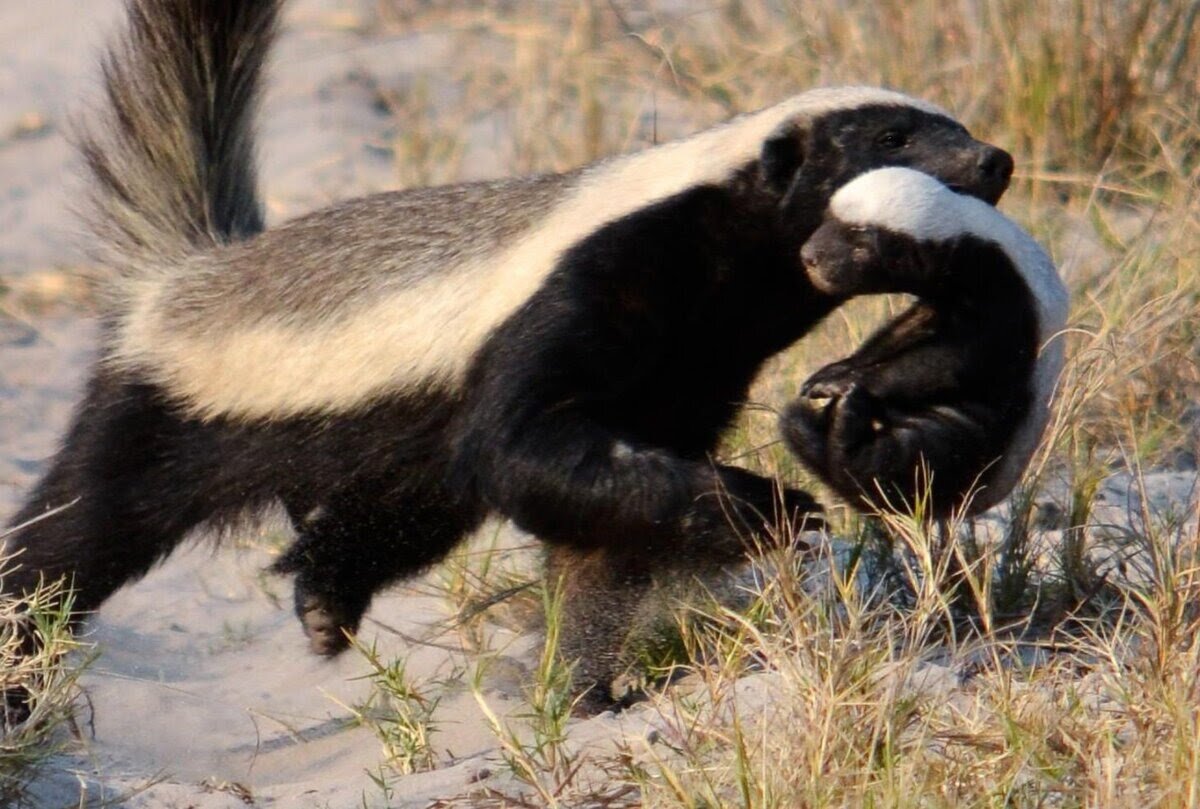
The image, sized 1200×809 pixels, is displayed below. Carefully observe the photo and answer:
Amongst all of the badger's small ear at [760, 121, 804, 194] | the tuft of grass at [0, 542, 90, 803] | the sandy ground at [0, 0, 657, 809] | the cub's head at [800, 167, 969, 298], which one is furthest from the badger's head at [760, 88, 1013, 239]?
the tuft of grass at [0, 542, 90, 803]

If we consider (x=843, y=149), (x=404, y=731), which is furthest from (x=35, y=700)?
(x=843, y=149)

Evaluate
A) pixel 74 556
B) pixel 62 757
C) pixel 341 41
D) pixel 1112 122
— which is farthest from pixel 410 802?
pixel 341 41

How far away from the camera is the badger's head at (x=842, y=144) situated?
4.06 meters

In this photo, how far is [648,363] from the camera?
4.01 meters

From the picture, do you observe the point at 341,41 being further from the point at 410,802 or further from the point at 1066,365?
the point at 410,802

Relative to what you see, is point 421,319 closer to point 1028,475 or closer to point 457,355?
point 457,355

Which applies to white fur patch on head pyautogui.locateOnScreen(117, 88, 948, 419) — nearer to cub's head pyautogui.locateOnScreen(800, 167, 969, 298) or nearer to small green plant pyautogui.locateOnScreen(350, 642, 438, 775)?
cub's head pyautogui.locateOnScreen(800, 167, 969, 298)

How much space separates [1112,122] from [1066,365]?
2.37 m

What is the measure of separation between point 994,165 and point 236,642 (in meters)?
2.40

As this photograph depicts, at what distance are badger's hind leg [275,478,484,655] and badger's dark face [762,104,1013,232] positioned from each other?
1019 millimetres

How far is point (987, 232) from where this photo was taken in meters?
3.78

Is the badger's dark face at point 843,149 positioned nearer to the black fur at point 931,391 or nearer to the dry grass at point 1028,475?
the black fur at point 931,391

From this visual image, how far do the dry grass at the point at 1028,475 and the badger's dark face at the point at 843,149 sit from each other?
1.80ft

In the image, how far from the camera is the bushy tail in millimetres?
4867
